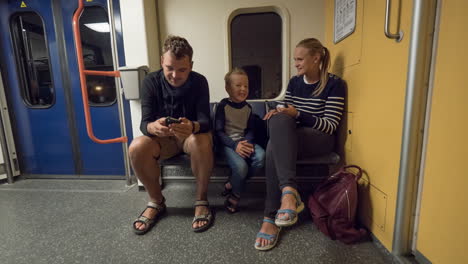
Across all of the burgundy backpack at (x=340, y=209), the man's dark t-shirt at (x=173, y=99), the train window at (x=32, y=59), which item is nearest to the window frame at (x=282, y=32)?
the man's dark t-shirt at (x=173, y=99)

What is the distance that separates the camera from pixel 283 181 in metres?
1.31

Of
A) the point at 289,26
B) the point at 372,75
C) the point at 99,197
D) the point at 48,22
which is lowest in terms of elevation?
the point at 99,197

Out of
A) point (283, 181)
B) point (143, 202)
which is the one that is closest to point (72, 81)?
point (143, 202)

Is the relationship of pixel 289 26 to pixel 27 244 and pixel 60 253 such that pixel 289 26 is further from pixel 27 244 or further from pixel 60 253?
pixel 27 244

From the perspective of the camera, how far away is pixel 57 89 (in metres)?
2.62

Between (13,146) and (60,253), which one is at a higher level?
(13,146)

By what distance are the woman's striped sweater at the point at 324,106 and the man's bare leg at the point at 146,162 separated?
Result: 3.27ft

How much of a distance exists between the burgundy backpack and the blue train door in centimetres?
209

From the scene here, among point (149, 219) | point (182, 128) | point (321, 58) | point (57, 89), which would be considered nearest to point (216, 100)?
point (182, 128)

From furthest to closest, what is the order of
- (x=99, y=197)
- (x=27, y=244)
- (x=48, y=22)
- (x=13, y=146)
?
(x=13, y=146) → (x=48, y=22) → (x=99, y=197) → (x=27, y=244)

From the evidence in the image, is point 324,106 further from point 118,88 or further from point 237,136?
point 118,88

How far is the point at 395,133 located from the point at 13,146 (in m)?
3.73

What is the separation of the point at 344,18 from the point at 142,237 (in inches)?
81.0

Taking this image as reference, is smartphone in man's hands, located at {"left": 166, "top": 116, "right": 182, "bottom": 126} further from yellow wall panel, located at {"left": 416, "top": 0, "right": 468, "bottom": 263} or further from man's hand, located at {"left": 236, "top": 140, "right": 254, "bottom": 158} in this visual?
yellow wall panel, located at {"left": 416, "top": 0, "right": 468, "bottom": 263}
